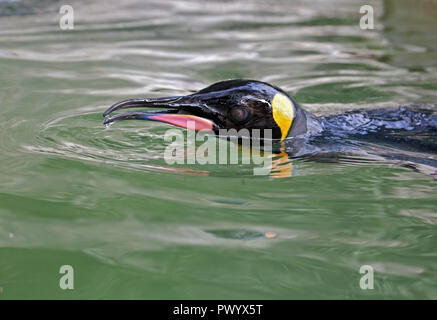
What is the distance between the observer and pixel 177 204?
2.86 metres

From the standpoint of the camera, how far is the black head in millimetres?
3425

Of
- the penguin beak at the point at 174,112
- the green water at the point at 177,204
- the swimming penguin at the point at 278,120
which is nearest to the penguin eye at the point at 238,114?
the swimming penguin at the point at 278,120

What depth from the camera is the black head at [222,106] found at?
3.43 metres

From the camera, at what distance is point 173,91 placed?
5.32m

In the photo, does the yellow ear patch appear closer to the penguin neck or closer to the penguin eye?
the penguin neck

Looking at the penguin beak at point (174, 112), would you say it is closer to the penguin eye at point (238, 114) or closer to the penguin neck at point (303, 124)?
the penguin eye at point (238, 114)

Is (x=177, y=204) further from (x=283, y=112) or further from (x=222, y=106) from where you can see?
(x=283, y=112)

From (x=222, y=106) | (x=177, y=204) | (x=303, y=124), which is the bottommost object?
(x=177, y=204)

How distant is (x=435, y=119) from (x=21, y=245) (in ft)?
10.8

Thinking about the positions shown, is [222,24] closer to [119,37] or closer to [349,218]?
[119,37]

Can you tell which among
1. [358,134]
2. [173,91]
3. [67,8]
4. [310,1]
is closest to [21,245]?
[358,134]

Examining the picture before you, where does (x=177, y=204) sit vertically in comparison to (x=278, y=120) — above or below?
below

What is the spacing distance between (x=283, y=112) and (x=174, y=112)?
728 millimetres

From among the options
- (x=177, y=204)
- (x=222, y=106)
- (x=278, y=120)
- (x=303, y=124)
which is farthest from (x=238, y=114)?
(x=177, y=204)
